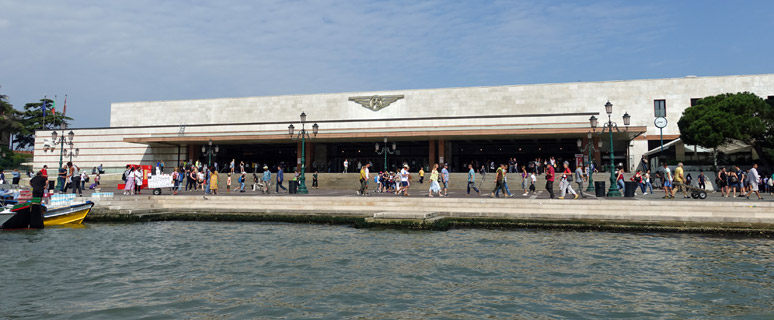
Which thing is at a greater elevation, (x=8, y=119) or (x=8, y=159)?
(x=8, y=119)

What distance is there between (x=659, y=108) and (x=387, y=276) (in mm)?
42703

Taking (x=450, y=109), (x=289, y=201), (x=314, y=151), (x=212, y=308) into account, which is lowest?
(x=212, y=308)

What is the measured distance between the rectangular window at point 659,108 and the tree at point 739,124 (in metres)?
14.0

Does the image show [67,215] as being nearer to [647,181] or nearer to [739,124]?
[647,181]

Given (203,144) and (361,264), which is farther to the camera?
(203,144)

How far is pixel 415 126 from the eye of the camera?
42.0 m

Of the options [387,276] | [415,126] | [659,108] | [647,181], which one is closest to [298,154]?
[415,126]

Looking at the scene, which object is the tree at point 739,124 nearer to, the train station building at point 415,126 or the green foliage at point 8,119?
the train station building at point 415,126

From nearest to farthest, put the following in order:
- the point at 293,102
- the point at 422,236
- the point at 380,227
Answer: the point at 422,236 < the point at 380,227 < the point at 293,102

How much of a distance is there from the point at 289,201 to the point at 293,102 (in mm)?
32330

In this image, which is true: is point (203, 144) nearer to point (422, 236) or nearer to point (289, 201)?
point (289, 201)

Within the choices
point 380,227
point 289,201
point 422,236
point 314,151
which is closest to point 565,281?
point 422,236

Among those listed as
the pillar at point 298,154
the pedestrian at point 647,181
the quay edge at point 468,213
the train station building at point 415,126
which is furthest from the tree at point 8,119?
the pedestrian at point 647,181

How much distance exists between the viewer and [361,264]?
10859mm
